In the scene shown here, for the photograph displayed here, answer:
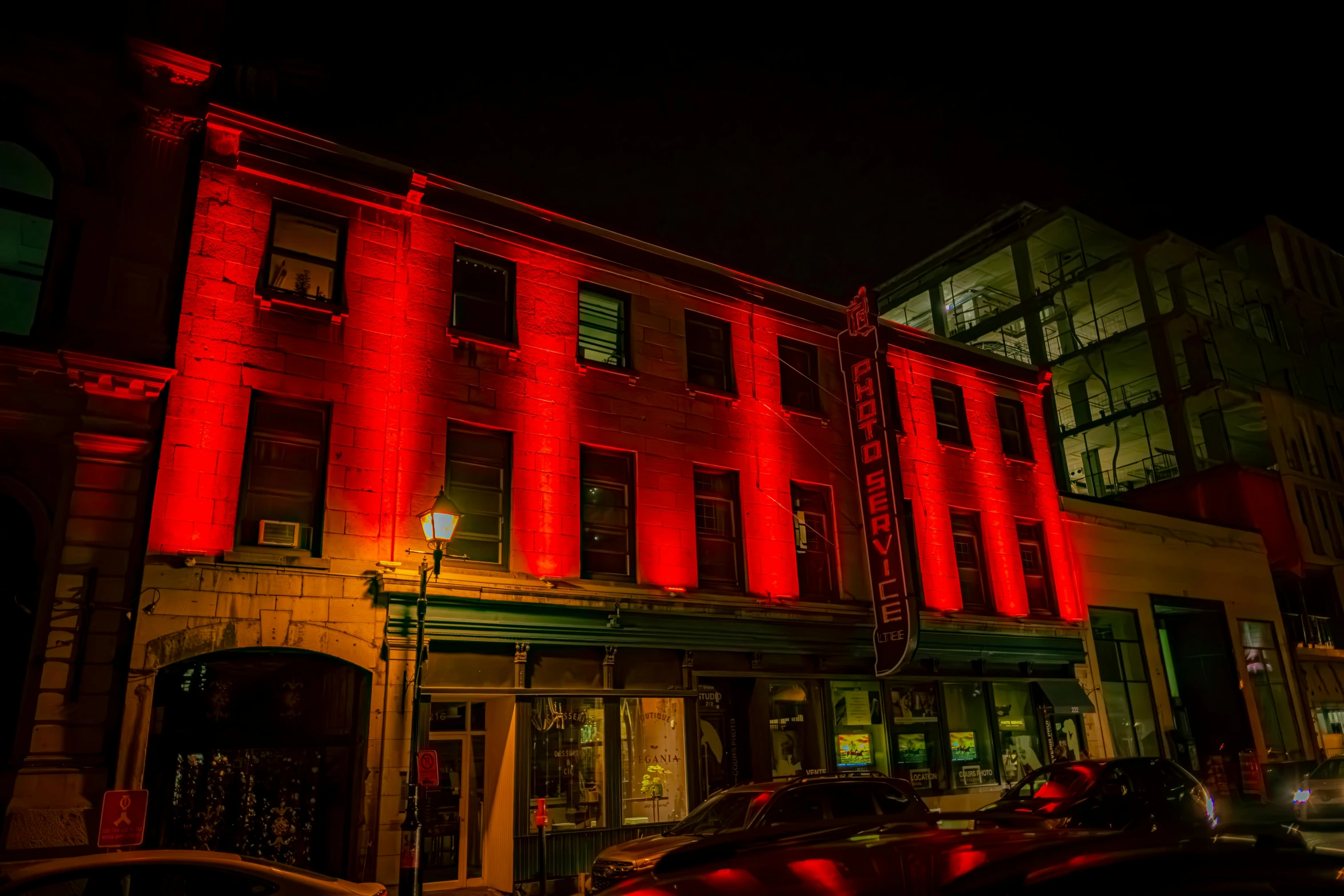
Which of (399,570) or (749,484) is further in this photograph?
(749,484)

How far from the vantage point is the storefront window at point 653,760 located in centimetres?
1541

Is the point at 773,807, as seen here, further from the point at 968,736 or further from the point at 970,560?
the point at 970,560

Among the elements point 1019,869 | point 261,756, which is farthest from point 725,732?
point 1019,869

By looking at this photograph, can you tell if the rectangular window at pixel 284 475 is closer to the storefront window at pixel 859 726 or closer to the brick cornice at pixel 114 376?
the brick cornice at pixel 114 376

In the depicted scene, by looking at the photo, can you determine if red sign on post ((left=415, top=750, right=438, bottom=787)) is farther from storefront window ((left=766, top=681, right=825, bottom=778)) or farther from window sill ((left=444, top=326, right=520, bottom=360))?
storefront window ((left=766, top=681, right=825, bottom=778))

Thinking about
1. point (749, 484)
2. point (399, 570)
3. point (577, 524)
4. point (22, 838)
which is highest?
point (749, 484)

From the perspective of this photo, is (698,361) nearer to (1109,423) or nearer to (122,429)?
(122,429)

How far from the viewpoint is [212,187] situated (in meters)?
14.2

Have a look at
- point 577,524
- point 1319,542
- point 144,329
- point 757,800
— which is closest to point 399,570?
point 577,524

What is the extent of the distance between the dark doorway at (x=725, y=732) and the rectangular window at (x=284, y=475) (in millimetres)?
7894

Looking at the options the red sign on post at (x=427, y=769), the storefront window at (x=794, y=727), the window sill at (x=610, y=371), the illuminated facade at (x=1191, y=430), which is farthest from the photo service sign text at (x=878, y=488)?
the red sign on post at (x=427, y=769)

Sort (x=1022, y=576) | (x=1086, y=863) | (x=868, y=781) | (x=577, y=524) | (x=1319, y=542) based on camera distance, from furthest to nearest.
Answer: (x=1319, y=542), (x=1022, y=576), (x=577, y=524), (x=868, y=781), (x=1086, y=863)

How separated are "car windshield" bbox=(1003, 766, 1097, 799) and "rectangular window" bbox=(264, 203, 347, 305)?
1352cm

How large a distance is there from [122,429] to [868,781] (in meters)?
11.8
